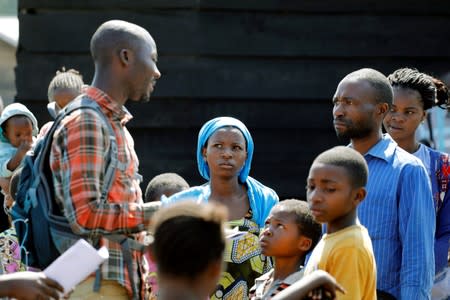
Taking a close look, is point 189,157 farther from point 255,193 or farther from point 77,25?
point 255,193

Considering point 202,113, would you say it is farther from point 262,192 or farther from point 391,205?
point 391,205

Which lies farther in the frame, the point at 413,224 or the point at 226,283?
the point at 226,283

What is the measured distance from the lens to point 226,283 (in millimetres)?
5258

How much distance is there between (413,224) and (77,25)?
152 inches

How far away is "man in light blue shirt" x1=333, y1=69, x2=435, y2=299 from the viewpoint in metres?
4.59

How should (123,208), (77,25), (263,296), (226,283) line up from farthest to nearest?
(77,25) < (226,283) < (263,296) < (123,208)

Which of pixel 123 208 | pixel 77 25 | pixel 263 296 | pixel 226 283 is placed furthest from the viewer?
pixel 77 25

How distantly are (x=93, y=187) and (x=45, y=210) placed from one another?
0.76 ft

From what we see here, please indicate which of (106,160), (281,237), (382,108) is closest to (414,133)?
(382,108)

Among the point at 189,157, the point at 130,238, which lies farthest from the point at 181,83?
the point at 130,238

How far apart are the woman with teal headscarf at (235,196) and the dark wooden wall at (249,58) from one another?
83.0 inches

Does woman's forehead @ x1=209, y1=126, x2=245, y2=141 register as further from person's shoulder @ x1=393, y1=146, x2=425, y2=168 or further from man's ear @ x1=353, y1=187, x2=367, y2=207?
man's ear @ x1=353, y1=187, x2=367, y2=207

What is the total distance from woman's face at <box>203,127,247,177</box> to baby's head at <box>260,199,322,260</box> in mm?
722

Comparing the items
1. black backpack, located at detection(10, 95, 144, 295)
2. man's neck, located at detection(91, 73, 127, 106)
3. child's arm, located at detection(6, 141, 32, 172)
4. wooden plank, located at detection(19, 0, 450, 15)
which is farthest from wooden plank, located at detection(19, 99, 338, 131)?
black backpack, located at detection(10, 95, 144, 295)
